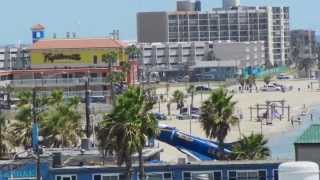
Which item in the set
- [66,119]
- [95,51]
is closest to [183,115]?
[95,51]

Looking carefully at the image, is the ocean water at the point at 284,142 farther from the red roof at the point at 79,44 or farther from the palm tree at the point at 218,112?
the red roof at the point at 79,44

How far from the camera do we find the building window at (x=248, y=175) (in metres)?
35.6

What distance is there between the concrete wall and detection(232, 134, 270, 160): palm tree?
13.4m

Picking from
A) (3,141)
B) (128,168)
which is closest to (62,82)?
(3,141)

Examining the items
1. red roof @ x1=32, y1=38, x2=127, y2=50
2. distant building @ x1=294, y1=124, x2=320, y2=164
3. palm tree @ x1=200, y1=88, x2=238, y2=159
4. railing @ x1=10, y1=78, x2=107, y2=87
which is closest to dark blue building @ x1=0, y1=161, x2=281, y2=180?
palm tree @ x1=200, y1=88, x2=238, y2=159

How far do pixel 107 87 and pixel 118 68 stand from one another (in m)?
10.7

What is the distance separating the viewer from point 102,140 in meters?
31.7

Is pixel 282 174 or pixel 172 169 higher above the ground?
pixel 282 174

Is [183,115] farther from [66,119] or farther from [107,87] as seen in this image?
[66,119]

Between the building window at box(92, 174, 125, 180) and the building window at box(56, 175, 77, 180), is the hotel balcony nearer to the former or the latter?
the building window at box(56, 175, 77, 180)

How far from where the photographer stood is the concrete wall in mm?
24844

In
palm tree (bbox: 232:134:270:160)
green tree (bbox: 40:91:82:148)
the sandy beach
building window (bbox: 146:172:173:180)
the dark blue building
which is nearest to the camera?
the dark blue building

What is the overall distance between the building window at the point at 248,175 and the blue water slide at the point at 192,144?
18826 millimetres

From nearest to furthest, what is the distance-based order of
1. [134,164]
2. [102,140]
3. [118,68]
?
[102,140] → [134,164] → [118,68]
